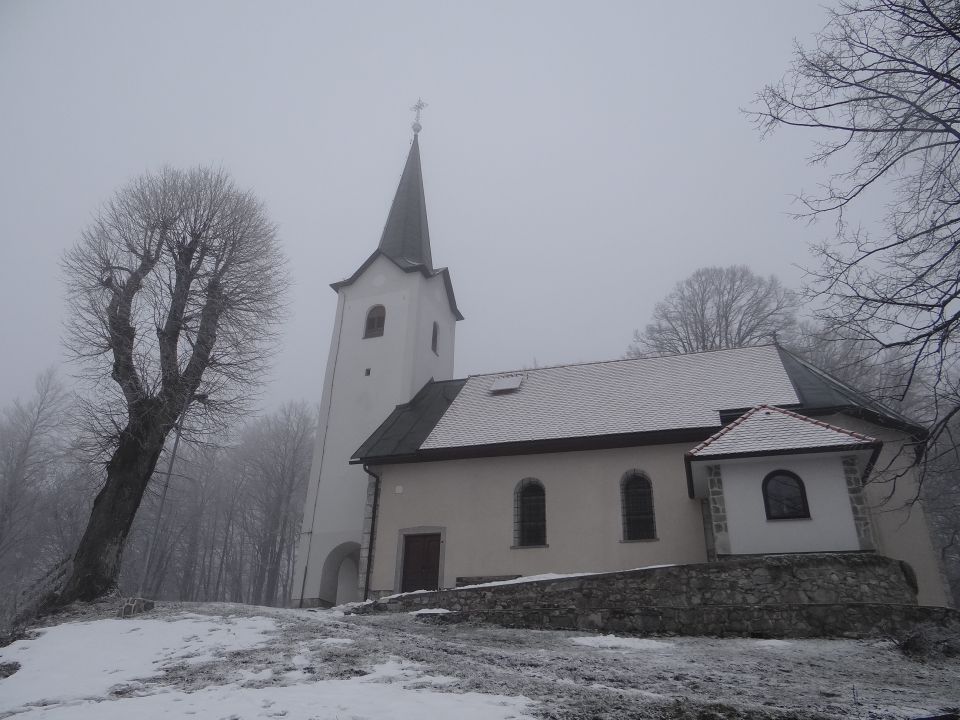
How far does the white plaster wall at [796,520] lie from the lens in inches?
456

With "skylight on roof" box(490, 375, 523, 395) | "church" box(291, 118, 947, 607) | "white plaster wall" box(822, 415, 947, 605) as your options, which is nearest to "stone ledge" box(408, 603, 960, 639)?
"church" box(291, 118, 947, 607)

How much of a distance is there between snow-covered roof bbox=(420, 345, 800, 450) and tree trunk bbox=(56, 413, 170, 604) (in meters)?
6.71

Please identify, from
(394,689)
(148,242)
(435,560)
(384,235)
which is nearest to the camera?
Answer: (394,689)

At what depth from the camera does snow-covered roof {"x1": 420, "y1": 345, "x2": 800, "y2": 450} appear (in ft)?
52.2

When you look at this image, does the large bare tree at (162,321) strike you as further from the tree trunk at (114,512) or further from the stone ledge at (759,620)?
the stone ledge at (759,620)

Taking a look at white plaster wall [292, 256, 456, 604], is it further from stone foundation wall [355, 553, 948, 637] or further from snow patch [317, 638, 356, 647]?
snow patch [317, 638, 356, 647]

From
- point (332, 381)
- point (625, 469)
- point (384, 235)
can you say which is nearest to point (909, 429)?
point (625, 469)

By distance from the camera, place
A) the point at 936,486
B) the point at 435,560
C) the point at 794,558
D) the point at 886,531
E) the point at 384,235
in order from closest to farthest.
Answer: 1. the point at 794,558
2. the point at 886,531
3. the point at 435,560
4. the point at 936,486
5. the point at 384,235

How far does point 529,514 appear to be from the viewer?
16.0 m

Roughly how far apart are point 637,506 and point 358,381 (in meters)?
10.6

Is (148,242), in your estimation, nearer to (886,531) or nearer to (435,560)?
(435,560)

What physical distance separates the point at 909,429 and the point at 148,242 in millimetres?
18052

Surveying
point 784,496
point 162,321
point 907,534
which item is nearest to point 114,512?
point 162,321

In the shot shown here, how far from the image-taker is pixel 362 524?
18.6 meters
